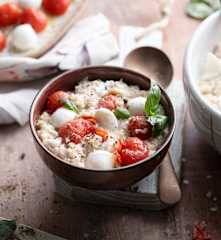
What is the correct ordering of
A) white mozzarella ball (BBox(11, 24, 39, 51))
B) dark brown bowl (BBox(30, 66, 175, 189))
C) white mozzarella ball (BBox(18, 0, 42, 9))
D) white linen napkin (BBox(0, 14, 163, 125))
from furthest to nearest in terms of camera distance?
white mozzarella ball (BBox(18, 0, 42, 9)) → white mozzarella ball (BBox(11, 24, 39, 51)) → white linen napkin (BBox(0, 14, 163, 125)) → dark brown bowl (BBox(30, 66, 175, 189))

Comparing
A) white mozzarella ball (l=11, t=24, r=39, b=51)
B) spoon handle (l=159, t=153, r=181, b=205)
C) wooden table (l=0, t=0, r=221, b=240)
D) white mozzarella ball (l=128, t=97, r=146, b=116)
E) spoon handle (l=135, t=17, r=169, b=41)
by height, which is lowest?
wooden table (l=0, t=0, r=221, b=240)

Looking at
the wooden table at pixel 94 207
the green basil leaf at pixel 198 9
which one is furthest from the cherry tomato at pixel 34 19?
the green basil leaf at pixel 198 9

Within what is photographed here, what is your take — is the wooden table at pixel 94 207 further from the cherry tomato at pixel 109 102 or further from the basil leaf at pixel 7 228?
the cherry tomato at pixel 109 102

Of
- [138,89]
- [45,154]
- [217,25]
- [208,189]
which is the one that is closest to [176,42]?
[217,25]

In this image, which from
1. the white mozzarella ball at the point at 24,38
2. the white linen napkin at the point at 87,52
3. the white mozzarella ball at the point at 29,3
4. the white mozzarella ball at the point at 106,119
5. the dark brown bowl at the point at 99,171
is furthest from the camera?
the white mozzarella ball at the point at 29,3

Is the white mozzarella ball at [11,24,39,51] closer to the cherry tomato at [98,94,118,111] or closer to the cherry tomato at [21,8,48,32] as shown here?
the cherry tomato at [21,8,48,32]

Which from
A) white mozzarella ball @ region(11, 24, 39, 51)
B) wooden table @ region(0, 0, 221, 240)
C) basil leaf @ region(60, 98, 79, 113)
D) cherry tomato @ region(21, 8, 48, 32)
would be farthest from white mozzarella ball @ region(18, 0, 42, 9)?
basil leaf @ region(60, 98, 79, 113)
